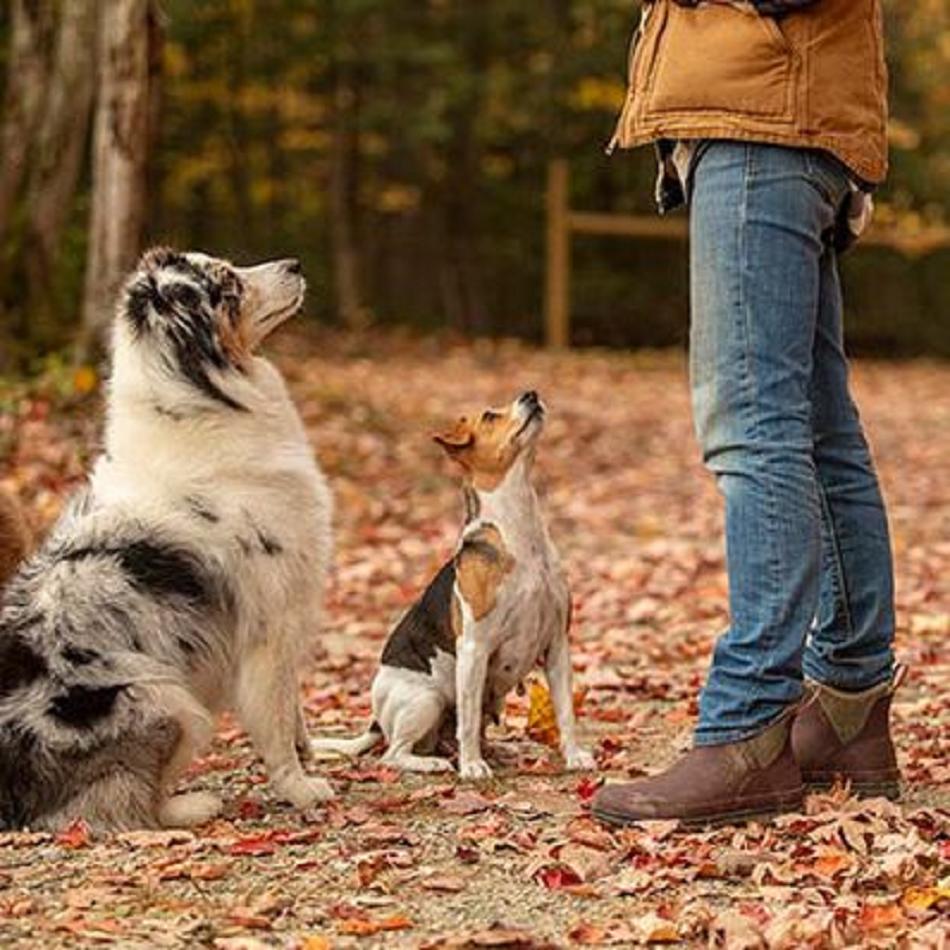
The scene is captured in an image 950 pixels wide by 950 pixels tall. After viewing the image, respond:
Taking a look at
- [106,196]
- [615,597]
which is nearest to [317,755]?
[615,597]

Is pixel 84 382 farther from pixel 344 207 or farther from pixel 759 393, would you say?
pixel 344 207

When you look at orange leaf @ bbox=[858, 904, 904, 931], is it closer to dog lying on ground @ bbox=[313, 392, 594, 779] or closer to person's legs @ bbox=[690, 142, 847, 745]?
person's legs @ bbox=[690, 142, 847, 745]

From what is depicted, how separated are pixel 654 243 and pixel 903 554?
15.9 metres

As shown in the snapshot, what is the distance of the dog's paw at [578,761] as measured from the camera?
578 cm

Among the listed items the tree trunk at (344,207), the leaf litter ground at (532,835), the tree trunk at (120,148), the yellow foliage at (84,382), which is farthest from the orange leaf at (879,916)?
the tree trunk at (344,207)

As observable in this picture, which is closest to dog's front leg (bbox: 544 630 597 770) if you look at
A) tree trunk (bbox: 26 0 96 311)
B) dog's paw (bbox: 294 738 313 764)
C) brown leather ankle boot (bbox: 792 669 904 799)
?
dog's paw (bbox: 294 738 313 764)

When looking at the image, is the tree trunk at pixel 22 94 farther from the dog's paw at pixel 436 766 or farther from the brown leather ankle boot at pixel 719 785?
the brown leather ankle boot at pixel 719 785

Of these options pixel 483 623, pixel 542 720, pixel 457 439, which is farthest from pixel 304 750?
pixel 457 439

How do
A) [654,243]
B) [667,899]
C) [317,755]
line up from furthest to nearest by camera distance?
1. [654,243]
2. [317,755]
3. [667,899]

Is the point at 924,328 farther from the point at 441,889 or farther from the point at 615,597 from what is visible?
the point at 441,889

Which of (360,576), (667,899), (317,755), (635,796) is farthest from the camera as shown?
(360,576)

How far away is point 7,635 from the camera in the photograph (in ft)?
16.9

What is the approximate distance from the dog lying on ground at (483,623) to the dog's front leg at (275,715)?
55cm

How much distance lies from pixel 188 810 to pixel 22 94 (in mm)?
9652
